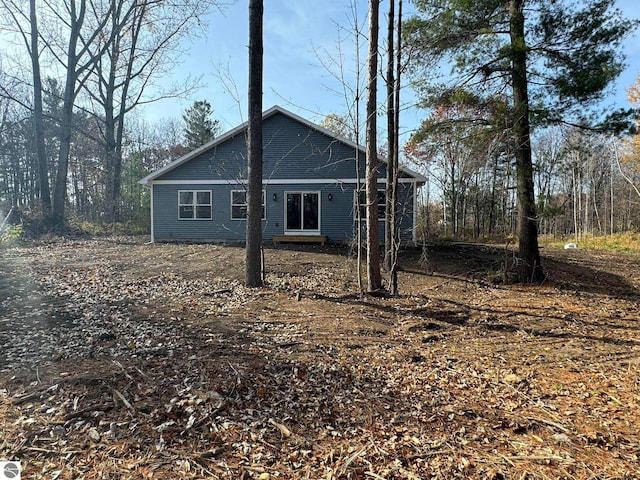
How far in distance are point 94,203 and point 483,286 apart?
25033mm

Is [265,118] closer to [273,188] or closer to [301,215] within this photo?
[273,188]

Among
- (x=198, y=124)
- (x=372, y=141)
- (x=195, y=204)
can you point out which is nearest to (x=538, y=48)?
(x=372, y=141)

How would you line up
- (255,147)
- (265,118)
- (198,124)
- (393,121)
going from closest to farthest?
(255,147), (393,121), (265,118), (198,124)

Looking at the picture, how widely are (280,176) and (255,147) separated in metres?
7.02

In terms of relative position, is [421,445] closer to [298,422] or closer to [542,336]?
[298,422]

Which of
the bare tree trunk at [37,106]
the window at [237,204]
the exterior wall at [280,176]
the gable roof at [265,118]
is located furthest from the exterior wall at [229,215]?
the bare tree trunk at [37,106]

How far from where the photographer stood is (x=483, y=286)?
7871 mm

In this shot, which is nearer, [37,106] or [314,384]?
[314,384]

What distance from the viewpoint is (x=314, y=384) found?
326 cm

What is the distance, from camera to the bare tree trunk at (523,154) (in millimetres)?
7078

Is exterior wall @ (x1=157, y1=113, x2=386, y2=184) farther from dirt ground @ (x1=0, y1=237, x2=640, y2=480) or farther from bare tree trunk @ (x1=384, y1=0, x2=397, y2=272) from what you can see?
dirt ground @ (x1=0, y1=237, x2=640, y2=480)

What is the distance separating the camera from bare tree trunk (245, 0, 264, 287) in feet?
22.4

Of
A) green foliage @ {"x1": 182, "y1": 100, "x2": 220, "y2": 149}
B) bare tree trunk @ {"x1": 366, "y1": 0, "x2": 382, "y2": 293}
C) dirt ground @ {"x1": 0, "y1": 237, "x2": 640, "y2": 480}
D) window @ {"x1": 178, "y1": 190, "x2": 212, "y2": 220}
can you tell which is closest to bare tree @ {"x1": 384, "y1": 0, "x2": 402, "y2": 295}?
bare tree trunk @ {"x1": 366, "y1": 0, "x2": 382, "y2": 293}

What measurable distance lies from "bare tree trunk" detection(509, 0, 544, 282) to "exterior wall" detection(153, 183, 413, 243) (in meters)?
5.84
